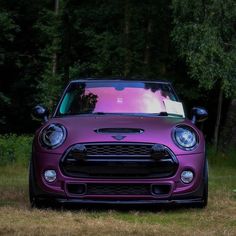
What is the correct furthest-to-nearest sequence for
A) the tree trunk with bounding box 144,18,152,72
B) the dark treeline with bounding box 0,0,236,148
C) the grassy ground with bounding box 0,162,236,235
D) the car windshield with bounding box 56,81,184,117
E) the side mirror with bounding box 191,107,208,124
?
the tree trunk with bounding box 144,18,152,72, the dark treeline with bounding box 0,0,236,148, the side mirror with bounding box 191,107,208,124, the car windshield with bounding box 56,81,184,117, the grassy ground with bounding box 0,162,236,235

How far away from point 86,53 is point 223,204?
25.7m

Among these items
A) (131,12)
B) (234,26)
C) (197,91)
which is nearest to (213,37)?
(234,26)

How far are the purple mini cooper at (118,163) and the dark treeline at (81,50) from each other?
1741cm

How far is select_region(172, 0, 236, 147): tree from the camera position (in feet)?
63.2

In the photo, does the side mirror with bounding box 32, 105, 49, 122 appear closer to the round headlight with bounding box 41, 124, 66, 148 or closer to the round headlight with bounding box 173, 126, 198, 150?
the round headlight with bounding box 41, 124, 66, 148

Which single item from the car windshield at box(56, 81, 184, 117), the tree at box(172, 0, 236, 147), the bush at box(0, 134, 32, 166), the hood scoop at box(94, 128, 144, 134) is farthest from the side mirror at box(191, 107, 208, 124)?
the tree at box(172, 0, 236, 147)

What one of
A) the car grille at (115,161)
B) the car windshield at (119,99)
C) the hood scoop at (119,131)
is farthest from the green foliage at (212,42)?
the car grille at (115,161)

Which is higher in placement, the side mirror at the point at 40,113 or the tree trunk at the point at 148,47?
the side mirror at the point at 40,113

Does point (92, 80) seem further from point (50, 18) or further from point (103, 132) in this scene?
point (50, 18)

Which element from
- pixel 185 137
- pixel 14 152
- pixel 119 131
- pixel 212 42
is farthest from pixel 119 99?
pixel 212 42

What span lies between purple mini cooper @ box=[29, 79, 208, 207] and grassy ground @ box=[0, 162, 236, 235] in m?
0.18

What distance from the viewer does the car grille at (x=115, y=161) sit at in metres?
7.34

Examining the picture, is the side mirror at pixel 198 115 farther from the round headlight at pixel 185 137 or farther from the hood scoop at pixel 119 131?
the hood scoop at pixel 119 131

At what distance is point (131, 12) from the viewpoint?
28766 mm
